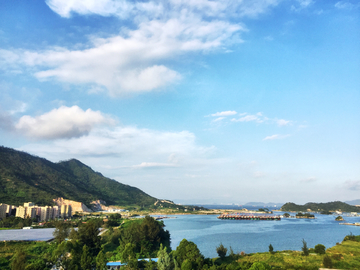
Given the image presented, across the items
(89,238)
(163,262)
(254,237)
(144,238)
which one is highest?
(163,262)

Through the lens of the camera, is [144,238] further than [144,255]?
Yes

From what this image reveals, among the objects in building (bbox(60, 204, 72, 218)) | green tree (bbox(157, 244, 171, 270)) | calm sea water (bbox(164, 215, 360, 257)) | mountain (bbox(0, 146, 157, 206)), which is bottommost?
calm sea water (bbox(164, 215, 360, 257))

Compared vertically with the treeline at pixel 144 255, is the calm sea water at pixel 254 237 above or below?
below

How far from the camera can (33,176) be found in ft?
461

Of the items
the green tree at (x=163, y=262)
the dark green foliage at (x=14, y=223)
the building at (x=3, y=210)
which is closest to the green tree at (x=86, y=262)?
the green tree at (x=163, y=262)

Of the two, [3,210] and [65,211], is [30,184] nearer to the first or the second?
[65,211]

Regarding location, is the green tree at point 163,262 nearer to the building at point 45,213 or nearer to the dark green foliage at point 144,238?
the dark green foliage at point 144,238

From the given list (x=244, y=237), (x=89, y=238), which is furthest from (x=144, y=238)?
(x=244, y=237)

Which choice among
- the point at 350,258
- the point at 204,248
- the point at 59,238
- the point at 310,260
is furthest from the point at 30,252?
the point at 350,258

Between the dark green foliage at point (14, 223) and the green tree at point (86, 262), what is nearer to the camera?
the green tree at point (86, 262)

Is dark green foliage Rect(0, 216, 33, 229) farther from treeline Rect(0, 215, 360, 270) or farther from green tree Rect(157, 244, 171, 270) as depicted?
green tree Rect(157, 244, 171, 270)

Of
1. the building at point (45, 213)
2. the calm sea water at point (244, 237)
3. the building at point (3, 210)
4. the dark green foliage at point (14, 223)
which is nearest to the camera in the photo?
the calm sea water at point (244, 237)

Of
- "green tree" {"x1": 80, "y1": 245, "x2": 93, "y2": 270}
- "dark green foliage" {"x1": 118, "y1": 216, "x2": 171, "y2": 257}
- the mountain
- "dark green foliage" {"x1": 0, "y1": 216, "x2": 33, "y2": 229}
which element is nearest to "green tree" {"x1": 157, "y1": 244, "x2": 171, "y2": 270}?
"green tree" {"x1": 80, "y1": 245, "x2": 93, "y2": 270}

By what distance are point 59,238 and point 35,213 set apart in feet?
163
